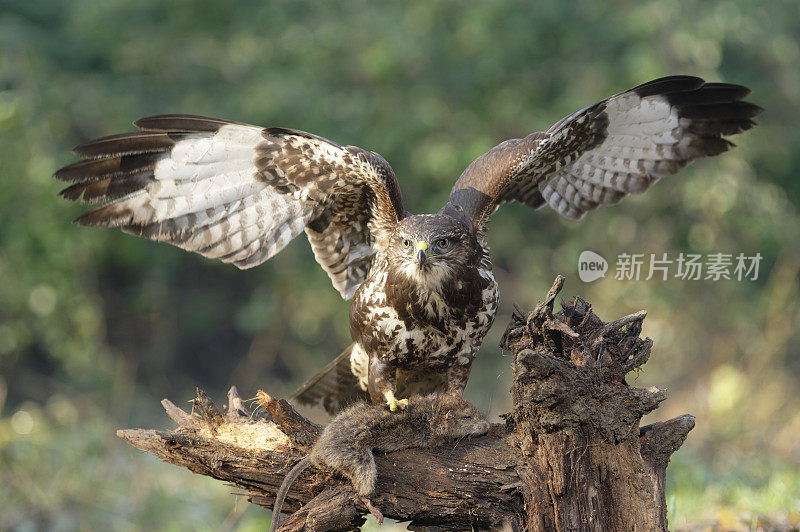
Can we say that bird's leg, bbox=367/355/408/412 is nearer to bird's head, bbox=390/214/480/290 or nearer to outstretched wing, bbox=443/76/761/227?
bird's head, bbox=390/214/480/290

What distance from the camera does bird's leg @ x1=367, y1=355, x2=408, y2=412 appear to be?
13.3ft

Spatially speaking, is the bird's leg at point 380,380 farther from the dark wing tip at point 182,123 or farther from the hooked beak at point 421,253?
the dark wing tip at point 182,123

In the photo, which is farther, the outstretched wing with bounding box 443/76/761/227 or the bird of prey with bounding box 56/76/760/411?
the outstretched wing with bounding box 443/76/761/227

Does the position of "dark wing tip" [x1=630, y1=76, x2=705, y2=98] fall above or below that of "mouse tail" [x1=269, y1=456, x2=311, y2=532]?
above

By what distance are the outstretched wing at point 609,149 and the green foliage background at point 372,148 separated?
131 inches

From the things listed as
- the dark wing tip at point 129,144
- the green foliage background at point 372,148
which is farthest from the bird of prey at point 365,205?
the green foliage background at point 372,148

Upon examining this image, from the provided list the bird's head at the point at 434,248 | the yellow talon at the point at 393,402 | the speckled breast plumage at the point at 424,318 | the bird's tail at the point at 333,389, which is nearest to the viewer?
the yellow talon at the point at 393,402

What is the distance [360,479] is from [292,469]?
1.09 ft

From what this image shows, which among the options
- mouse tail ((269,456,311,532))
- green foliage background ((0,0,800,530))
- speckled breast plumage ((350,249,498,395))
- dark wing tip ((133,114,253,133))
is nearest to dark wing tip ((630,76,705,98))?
speckled breast plumage ((350,249,498,395))

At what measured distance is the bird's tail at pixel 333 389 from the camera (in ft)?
15.2

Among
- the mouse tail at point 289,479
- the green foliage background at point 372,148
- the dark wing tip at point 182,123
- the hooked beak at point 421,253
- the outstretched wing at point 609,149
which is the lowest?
the mouse tail at point 289,479

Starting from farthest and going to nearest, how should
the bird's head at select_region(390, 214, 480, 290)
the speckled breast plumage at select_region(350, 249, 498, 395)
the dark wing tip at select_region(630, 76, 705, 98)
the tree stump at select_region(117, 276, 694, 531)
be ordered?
1. the dark wing tip at select_region(630, 76, 705, 98)
2. the speckled breast plumage at select_region(350, 249, 498, 395)
3. the bird's head at select_region(390, 214, 480, 290)
4. the tree stump at select_region(117, 276, 694, 531)

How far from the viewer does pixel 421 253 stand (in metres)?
3.69

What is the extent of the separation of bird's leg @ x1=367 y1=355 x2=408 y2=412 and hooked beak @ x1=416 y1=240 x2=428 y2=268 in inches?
26.6
